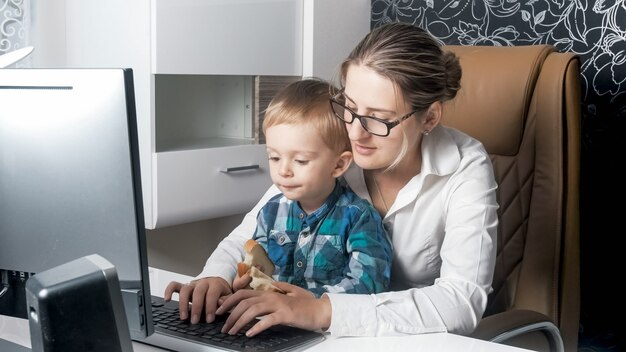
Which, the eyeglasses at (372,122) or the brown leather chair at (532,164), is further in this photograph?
the brown leather chair at (532,164)

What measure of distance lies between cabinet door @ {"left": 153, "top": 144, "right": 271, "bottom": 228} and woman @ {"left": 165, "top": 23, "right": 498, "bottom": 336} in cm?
64

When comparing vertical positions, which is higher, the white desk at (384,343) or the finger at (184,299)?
the finger at (184,299)

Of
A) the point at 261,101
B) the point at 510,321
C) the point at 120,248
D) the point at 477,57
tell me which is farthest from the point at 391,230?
the point at 261,101

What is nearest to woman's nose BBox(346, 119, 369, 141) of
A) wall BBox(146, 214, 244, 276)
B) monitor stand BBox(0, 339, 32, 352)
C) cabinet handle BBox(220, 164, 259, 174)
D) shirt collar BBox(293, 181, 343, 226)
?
shirt collar BBox(293, 181, 343, 226)

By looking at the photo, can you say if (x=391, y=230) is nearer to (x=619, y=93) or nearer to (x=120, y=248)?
(x=120, y=248)

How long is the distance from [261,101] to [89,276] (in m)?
1.88

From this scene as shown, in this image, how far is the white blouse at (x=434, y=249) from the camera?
1.10m

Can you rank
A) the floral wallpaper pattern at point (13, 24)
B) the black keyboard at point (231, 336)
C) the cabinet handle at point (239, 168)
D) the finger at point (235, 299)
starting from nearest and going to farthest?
the black keyboard at point (231, 336), the finger at point (235, 299), the floral wallpaper pattern at point (13, 24), the cabinet handle at point (239, 168)

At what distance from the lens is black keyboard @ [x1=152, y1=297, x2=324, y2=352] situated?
977 mm

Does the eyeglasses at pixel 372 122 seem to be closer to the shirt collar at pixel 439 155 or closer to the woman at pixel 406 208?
the woman at pixel 406 208

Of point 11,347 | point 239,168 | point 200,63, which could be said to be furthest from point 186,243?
point 11,347

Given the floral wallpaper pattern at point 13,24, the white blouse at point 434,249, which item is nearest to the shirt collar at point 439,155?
the white blouse at point 434,249

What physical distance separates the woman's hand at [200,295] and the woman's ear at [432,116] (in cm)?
46

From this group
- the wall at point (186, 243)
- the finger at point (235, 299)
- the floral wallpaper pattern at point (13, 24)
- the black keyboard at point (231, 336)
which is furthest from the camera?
the wall at point (186, 243)
